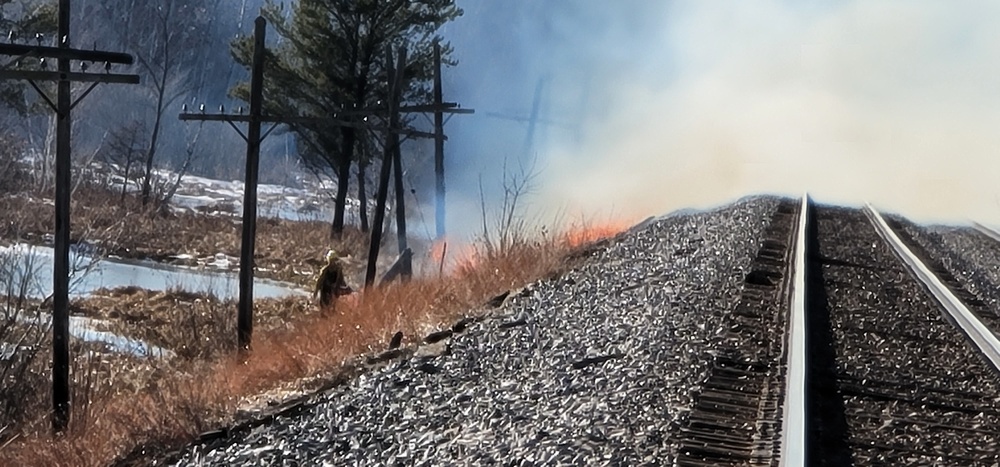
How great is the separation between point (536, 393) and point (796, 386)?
5.06ft

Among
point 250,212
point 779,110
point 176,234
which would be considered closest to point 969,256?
point 250,212

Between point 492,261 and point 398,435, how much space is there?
31.2 feet

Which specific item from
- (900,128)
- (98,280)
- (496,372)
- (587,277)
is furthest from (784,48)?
→ (496,372)

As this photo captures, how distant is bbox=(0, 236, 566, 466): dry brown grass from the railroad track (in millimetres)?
2945

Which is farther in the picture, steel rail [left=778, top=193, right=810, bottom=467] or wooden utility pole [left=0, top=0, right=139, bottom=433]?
wooden utility pole [left=0, top=0, right=139, bottom=433]

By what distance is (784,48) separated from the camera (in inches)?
1588

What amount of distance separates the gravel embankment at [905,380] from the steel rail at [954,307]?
0.10m

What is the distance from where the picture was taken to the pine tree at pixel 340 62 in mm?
41062

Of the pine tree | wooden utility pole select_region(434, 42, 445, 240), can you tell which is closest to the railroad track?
wooden utility pole select_region(434, 42, 445, 240)

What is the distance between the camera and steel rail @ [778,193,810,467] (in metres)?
6.05

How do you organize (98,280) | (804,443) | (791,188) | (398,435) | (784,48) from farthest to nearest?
(784,48)
(791,188)
(98,280)
(398,435)
(804,443)

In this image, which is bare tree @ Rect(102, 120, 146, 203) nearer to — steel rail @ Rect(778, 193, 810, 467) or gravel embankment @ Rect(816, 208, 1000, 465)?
gravel embankment @ Rect(816, 208, 1000, 465)

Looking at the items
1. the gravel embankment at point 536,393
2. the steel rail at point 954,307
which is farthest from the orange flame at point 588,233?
the gravel embankment at point 536,393

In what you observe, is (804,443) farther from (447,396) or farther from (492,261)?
(492,261)
